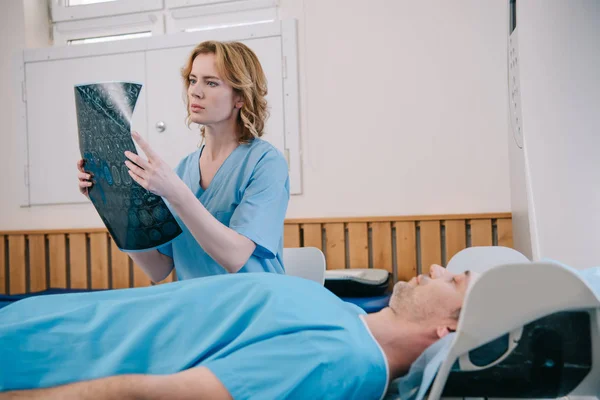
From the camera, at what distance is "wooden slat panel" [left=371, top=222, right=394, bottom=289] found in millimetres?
2658

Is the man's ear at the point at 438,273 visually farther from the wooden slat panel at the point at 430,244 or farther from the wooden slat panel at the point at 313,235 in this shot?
the wooden slat panel at the point at 313,235

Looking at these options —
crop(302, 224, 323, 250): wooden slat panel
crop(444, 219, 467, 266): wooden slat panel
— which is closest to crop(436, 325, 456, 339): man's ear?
crop(444, 219, 467, 266): wooden slat panel

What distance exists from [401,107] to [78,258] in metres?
1.81

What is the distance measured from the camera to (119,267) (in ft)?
9.70

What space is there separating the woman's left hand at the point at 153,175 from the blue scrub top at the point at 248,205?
0.22 metres

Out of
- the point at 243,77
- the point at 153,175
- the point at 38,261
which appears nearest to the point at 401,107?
the point at 243,77

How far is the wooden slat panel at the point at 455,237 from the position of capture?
2.58 metres

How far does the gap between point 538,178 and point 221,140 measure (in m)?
0.89

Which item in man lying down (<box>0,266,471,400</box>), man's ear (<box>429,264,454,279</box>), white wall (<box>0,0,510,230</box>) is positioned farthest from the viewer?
white wall (<box>0,0,510,230</box>)

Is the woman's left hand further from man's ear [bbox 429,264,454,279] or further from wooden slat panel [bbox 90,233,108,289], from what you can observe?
wooden slat panel [bbox 90,233,108,289]

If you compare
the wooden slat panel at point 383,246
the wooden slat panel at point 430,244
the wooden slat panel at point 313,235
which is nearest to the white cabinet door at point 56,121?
the wooden slat panel at point 313,235

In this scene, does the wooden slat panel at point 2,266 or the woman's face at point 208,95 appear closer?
the woman's face at point 208,95

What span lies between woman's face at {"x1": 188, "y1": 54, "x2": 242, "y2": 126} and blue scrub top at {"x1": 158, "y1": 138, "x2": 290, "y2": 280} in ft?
0.35

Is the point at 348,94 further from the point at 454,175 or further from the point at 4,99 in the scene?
the point at 4,99
